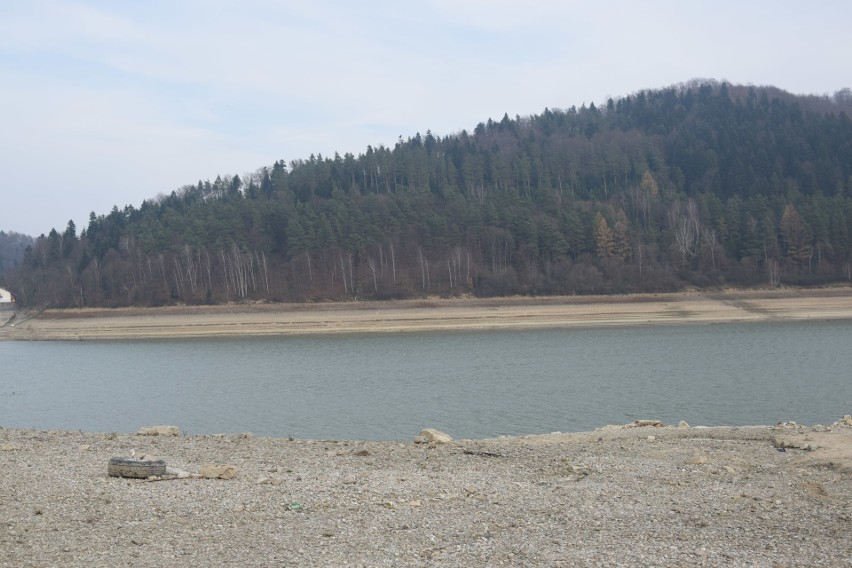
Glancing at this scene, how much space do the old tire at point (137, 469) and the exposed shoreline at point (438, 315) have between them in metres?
37.7

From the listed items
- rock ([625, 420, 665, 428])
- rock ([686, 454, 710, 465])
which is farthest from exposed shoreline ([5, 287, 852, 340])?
rock ([686, 454, 710, 465])

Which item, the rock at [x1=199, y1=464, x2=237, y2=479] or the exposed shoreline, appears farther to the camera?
the exposed shoreline

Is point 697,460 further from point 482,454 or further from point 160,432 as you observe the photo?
point 160,432

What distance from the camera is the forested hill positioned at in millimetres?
60125

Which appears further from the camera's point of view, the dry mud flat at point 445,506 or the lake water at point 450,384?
the lake water at point 450,384

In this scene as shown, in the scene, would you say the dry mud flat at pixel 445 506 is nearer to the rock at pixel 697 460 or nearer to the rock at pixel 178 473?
the rock at pixel 697 460

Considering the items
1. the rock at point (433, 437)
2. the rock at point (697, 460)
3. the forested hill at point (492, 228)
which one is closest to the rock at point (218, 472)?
the rock at point (433, 437)

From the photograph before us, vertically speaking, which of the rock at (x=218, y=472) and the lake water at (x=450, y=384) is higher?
the rock at (x=218, y=472)

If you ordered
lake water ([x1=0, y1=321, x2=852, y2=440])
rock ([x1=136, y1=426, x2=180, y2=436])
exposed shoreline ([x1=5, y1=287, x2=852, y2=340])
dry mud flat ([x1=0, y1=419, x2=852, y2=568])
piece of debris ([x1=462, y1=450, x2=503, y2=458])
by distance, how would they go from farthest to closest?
exposed shoreline ([x1=5, y1=287, x2=852, y2=340]) < lake water ([x1=0, y1=321, x2=852, y2=440]) < rock ([x1=136, y1=426, x2=180, y2=436]) < piece of debris ([x1=462, y1=450, x2=503, y2=458]) < dry mud flat ([x1=0, y1=419, x2=852, y2=568])

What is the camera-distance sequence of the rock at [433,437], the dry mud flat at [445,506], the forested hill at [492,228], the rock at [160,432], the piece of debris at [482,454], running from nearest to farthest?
1. the dry mud flat at [445,506]
2. the piece of debris at [482,454]
3. the rock at [433,437]
4. the rock at [160,432]
5. the forested hill at [492,228]

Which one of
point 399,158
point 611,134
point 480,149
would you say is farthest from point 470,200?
point 611,134

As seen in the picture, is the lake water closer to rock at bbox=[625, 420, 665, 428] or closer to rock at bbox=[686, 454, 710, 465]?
rock at bbox=[625, 420, 665, 428]

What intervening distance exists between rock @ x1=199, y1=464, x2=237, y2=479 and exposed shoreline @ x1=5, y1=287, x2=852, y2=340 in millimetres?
37488

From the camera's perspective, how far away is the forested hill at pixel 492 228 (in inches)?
2367
